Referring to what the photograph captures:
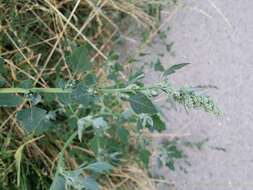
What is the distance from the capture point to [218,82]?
56.8 inches

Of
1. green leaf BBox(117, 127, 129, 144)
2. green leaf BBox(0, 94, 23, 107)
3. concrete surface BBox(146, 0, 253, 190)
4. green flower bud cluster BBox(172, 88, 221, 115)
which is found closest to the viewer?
green flower bud cluster BBox(172, 88, 221, 115)

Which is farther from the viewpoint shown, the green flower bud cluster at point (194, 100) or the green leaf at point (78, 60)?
the green leaf at point (78, 60)

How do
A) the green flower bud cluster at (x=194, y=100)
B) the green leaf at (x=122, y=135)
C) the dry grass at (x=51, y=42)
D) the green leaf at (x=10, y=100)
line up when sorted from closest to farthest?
the green flower bud cluster at (x=194, y=100)
the green leaf at (x=10, y=100)
the green leaf at (x=122, y=135)
the dry grass at (x=51, y=42)

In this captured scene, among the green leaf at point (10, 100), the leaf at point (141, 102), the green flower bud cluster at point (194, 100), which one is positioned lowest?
the green leaf at point (10, 100)

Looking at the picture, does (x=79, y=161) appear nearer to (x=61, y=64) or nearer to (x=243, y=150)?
(x=61, y=64)

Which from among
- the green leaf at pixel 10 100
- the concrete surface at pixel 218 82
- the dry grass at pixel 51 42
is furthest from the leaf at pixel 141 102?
the concrete surface at pixel 218 82

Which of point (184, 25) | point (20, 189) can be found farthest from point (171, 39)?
point (20, 189)

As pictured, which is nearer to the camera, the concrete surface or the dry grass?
the dry grass

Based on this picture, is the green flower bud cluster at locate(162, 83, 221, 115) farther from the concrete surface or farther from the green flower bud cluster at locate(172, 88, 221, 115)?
the concrete surface

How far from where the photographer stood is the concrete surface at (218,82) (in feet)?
4.56

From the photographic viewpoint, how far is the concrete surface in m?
1.39

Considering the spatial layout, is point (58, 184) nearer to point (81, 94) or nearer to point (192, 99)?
point (81, 94)

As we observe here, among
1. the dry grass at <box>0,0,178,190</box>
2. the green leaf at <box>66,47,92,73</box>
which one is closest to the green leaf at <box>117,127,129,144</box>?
the dry grass at <box>0,0,178,190</box>

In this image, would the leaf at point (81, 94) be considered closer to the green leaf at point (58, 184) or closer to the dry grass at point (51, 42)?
the green leaf at point (58, 184)
